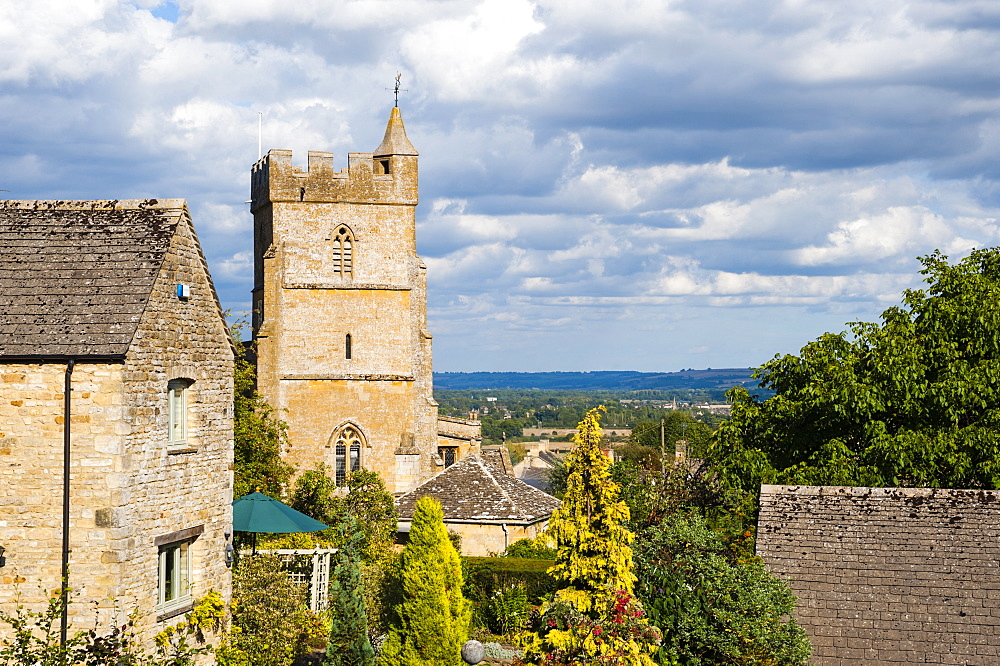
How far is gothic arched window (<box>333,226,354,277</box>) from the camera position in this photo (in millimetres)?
45688

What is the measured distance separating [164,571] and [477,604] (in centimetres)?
1300

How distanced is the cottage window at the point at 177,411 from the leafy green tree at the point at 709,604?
8043mm

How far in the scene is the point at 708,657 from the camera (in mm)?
18203

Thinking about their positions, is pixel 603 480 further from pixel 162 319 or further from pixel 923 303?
pixel 923 303

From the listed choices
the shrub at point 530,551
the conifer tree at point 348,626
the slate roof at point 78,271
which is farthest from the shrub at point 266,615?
the shrub at point 530,551

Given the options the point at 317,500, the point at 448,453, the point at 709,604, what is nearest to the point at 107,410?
the point at 709,604

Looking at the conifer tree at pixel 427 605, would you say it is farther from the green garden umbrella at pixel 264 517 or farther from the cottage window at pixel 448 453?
the cottage window at pixel 448 453

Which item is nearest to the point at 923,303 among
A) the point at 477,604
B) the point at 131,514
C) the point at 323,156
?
the point at 477,604

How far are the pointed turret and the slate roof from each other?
1147 inches

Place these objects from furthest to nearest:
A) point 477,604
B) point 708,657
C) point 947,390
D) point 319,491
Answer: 1. point 319,491
2. point 477,604
3. point 947,390
4. point 708,657

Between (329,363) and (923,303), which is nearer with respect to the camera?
(923,303)

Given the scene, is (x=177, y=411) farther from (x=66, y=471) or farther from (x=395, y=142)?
(x=395, y=142)

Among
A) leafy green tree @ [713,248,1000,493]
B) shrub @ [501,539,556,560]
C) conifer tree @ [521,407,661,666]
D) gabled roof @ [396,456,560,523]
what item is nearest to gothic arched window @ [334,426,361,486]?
gabled roof @ [396,456,560,523]

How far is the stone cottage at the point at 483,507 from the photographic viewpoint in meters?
35.8
